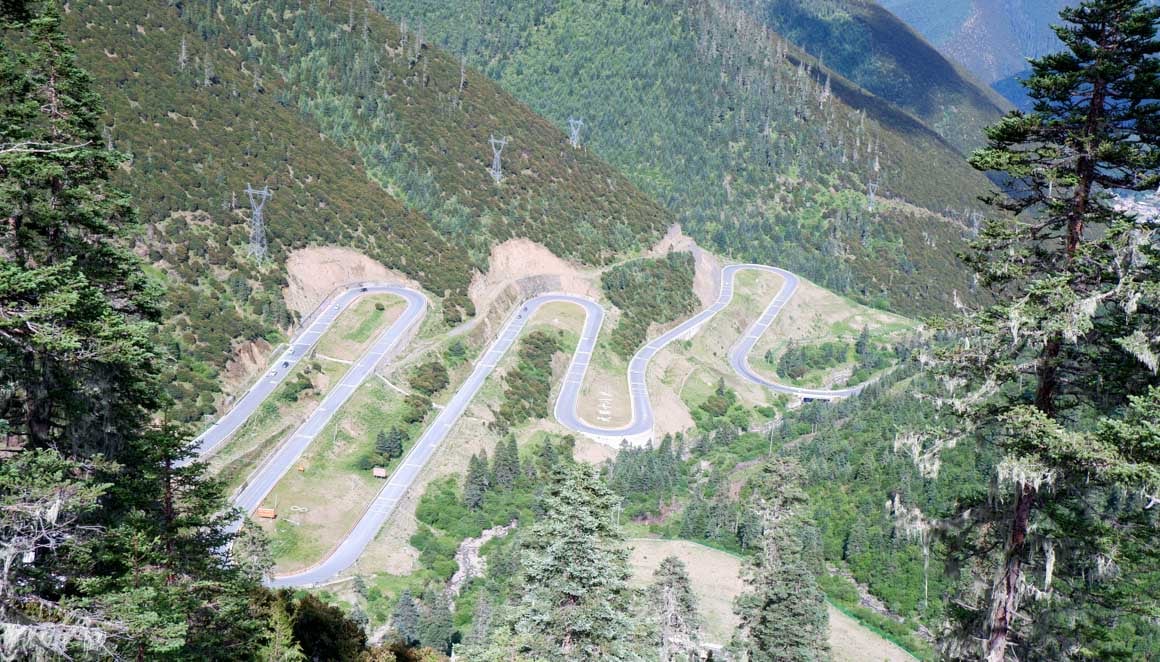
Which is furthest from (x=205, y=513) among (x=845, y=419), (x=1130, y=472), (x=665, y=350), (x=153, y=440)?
(x=665, y=350)

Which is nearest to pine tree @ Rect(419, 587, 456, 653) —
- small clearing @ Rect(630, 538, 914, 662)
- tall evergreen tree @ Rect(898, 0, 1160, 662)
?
small clearing @ Rect(630, 538, 914, 662)

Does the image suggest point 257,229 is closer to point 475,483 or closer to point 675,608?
point 475,483

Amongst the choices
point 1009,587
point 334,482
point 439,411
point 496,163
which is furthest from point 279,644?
point 496,163

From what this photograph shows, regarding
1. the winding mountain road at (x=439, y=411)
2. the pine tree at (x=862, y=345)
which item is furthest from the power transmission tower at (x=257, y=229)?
the pine tree at (x=862, y=345)

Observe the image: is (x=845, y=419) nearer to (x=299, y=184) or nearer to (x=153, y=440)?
(x=299, y=184)

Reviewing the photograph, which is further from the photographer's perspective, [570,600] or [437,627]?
[437,627]

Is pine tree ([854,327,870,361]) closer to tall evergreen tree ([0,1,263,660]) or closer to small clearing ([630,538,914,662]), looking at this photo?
small clearing ([630,538,914,662])

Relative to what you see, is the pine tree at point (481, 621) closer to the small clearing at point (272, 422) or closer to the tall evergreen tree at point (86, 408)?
the small clearing at point (272, 422)
